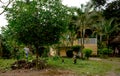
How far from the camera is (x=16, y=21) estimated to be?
59.5 feet

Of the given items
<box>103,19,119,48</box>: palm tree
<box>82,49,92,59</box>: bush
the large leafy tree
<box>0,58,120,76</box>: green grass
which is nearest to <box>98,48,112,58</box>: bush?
<box>103,19,119,48</box>: palm tree

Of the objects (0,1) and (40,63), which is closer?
(40,63)

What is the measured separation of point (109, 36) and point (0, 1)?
69.7 ft

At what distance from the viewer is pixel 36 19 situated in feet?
59.8

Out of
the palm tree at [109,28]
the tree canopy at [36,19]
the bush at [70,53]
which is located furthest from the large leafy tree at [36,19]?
the palm tree at [109,28]

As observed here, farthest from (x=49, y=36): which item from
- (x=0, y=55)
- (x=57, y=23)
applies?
(x=0, y=55)

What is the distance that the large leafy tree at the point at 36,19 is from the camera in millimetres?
18047

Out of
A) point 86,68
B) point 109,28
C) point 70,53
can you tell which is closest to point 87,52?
point 70,53

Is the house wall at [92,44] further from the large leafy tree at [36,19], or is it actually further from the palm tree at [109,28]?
A: the large leafy tree at [36,19]

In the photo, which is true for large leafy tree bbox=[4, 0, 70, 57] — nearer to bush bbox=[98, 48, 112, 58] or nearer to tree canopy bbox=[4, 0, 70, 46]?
tree canopy bbox=[4, 0, 70, 46]

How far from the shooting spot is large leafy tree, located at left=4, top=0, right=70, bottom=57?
1805 cm

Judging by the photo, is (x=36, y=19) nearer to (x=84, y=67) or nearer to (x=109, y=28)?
(x=84, y=67)

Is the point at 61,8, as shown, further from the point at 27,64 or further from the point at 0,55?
the point at 0,55

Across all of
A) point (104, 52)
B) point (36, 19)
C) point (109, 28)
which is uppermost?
point (109, 28)
